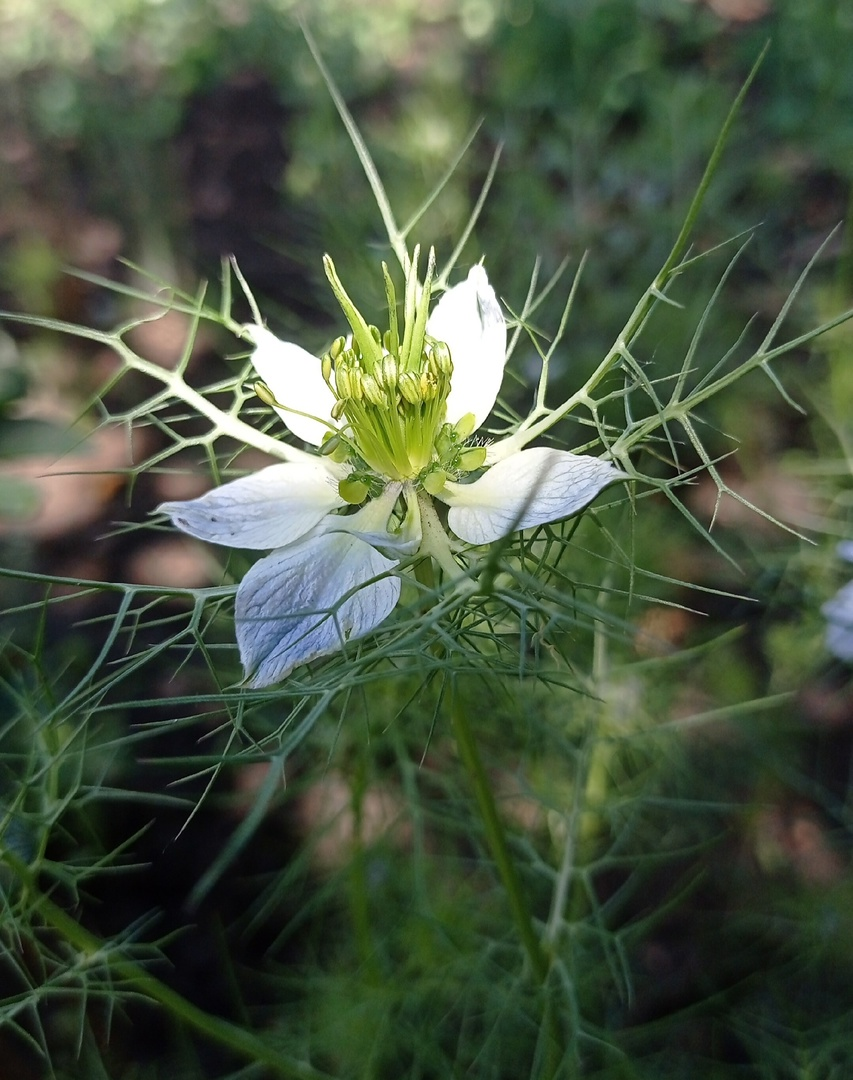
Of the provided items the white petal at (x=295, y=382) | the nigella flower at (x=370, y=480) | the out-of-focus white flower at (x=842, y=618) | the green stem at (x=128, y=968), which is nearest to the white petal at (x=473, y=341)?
the nigella flower at (x=370, y=480)

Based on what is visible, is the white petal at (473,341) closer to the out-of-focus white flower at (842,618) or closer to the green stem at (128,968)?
the green stem at (128,968)

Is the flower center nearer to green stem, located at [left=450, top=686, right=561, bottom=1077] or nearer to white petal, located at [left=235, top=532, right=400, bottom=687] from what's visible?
white petal, located at [left=235, top=532, right=400, bottom=687]

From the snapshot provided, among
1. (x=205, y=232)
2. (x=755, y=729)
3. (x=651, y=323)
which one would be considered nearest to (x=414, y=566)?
(x=755, y=729)

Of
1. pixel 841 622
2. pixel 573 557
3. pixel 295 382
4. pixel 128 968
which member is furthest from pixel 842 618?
pixel 128 968

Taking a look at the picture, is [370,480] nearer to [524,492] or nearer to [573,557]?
[524,492]

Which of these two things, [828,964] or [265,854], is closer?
[828,964]

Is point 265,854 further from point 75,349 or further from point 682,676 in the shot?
point 75,349

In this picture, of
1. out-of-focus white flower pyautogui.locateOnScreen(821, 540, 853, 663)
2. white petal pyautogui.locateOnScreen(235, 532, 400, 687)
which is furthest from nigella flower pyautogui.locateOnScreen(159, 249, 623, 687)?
out-of-focus white flower pyautogui.locateOnScreen(821, 540, 853, 663)
